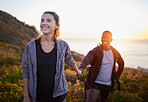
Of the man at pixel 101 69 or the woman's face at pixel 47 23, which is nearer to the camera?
the woman's face at pixel 47 23

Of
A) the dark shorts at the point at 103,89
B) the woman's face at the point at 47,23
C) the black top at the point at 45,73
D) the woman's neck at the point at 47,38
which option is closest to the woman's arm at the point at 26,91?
the black top at the point at 45,73

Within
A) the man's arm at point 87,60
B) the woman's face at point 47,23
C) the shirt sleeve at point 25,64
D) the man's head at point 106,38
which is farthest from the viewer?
the man's head at point 106,38

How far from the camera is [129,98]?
9.56 ft

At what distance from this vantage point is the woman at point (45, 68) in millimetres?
1893

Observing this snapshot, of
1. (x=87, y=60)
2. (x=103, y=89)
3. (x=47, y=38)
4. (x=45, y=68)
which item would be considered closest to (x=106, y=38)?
(x=87, y=60)

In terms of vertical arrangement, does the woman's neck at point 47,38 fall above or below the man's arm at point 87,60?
above

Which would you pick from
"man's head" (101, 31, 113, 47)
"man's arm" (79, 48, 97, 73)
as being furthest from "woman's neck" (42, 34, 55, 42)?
"man's head" (101, 31, 113, 47)

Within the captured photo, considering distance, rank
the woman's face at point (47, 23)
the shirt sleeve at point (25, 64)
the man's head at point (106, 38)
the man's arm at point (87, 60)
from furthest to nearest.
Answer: the man's head at point (106, 38) → the man's arm at point (87, 60) → the woman's face at point (47, 23) → the shirt sleeve at point (25, 64)

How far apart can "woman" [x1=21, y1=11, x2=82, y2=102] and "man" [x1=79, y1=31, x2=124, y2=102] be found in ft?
3.14

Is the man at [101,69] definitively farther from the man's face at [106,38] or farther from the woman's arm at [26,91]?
the woman's arm at [26,91]

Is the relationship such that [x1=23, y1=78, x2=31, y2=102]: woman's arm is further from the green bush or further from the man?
the green bush

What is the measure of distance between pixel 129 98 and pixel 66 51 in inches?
82.3

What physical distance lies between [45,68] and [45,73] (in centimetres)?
9

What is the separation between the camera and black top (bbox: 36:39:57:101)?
194 cm
